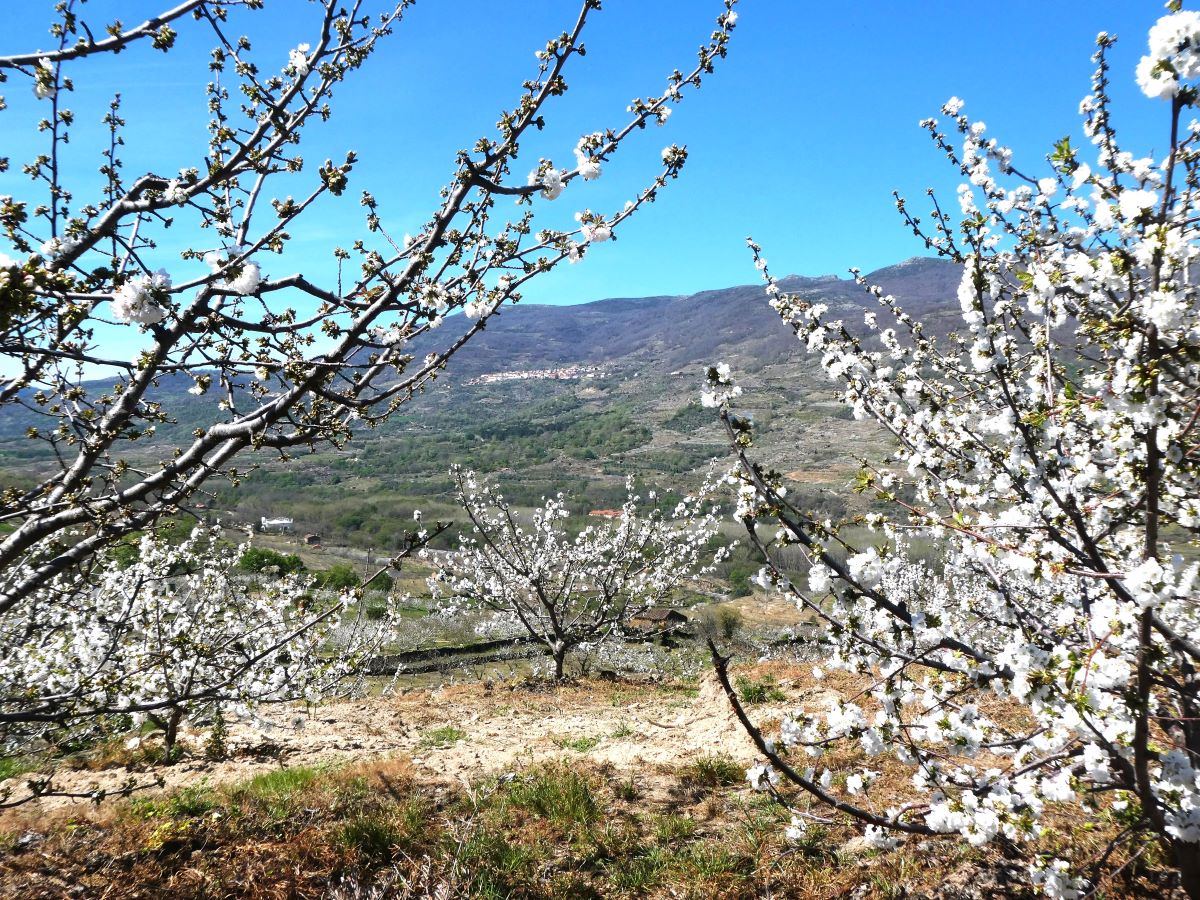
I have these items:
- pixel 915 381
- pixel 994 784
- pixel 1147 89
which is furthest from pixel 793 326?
pixel 994 784

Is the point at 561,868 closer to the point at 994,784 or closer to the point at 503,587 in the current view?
the point at 994,784

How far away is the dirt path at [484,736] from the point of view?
23.5ft

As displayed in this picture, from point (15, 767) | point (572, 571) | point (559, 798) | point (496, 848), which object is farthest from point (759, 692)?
point (15, 767)

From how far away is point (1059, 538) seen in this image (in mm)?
2527

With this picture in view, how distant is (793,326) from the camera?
4.30 m

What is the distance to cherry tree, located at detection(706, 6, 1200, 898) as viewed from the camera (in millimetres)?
2002

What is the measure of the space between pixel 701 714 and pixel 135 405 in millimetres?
8550

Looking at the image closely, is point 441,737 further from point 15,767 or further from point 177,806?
point 15,767

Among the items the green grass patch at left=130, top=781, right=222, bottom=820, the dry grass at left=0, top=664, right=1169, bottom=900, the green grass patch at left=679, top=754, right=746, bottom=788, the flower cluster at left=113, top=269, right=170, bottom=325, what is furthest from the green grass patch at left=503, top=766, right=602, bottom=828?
the flower cluster at left=113, top=269, right=170, bottom=325

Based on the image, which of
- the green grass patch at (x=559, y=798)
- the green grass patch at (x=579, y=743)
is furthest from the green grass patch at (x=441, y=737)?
the green grass patch at (x=559, y=798)

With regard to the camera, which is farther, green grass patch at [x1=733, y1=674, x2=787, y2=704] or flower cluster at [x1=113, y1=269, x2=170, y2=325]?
green grass patch at [x1=733, y1=674, x2=787, y2=704]

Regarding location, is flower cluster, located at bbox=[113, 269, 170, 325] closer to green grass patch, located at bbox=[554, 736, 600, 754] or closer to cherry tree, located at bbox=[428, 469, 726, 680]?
green grass patch, located at bbox=[554, 736, 600, 754]

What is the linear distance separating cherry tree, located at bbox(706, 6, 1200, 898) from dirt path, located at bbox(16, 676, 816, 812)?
13.3ft

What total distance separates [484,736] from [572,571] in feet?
22.3
